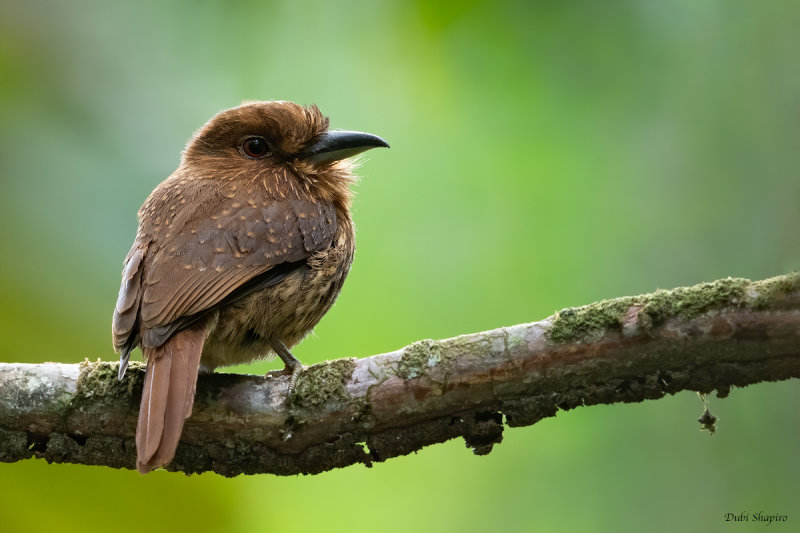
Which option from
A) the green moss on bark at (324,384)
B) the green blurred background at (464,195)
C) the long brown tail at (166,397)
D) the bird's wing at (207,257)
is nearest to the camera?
the long brown tail at (166,397)

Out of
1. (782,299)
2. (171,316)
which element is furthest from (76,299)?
(782,299)

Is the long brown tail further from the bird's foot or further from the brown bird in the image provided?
the bird's foot

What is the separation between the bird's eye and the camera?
3.11 meters

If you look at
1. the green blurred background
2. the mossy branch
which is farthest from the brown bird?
the green blurred background

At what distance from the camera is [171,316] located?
2385 mm

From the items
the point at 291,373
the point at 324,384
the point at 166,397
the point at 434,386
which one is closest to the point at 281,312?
the point at 291,373

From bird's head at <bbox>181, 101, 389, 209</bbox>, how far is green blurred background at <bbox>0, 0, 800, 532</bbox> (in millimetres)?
404

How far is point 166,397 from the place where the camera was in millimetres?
2211

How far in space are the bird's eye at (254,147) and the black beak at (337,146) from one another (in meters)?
0.15

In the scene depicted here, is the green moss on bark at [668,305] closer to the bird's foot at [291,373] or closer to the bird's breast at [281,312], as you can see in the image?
the bird's foot at [291,373]

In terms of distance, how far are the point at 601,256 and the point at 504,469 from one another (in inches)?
35.8

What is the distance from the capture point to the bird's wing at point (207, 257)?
2424 mm

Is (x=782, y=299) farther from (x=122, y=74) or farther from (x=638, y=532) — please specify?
(x=122, y=74)

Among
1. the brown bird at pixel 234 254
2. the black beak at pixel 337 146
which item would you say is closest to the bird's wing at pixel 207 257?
the brown bird at pixel 234 254
